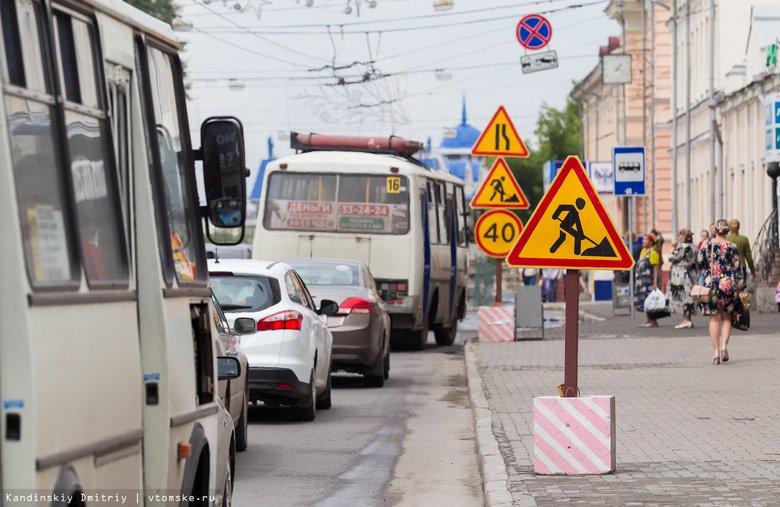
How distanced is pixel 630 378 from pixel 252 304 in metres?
5.79

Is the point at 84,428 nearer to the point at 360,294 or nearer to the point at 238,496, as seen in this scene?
the point at 238,496

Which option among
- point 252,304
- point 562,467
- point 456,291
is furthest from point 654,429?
point 456,291

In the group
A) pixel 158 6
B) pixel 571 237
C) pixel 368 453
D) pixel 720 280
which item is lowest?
pixel 368 453

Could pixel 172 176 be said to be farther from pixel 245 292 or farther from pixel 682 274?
pixel 682 274

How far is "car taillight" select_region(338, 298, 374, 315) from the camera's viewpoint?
58.3ft

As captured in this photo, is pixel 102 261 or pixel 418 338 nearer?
pixel 102 261

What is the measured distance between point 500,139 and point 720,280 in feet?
14.1

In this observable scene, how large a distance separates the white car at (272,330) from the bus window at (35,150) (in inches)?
342

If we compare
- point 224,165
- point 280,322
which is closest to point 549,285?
point 280,322

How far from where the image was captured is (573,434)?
31.5 feet

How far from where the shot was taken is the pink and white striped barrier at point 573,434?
31.3 ft

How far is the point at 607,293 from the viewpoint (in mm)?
56562

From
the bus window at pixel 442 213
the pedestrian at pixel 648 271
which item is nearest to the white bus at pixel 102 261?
the bus window at pixel 442 213

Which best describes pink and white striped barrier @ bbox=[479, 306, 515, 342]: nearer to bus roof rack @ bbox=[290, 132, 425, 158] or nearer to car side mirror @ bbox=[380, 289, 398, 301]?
car side mirror @ bbox=[380, 289, 398, 301]
